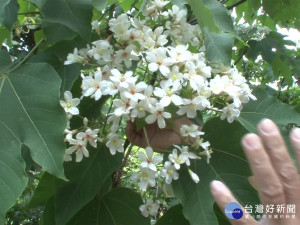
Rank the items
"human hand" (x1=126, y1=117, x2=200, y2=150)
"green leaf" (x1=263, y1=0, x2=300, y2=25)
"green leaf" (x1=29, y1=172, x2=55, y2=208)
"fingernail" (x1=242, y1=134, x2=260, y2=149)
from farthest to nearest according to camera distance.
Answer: "green leaf" (x1=263, y1=0, x2=300, y2=25)
"green leaf" (x1=29, y1=172, x2=55, y2=208)
"human hand" (x1=126, y1=117, x2=200, y2=150)
"fingernail" (x1=242, y1=134, x2=260, y2=149)

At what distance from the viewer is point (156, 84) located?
0.81 metres

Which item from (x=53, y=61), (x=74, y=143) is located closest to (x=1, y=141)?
(x=74, y=143)

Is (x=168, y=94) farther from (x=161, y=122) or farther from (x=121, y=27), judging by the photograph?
(x=121, y=27)

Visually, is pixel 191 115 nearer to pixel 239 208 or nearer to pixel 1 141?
pixel 239 208

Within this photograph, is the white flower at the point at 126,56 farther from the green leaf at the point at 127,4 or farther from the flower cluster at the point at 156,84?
the green leaf at the point at 127,4

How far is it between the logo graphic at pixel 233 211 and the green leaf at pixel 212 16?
303 mm

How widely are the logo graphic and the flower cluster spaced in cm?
17

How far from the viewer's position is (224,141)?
2.79ft

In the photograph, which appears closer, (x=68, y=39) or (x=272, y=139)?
(x=272, y=139)

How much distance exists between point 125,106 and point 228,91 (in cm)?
20

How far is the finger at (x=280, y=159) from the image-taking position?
0.51 metres

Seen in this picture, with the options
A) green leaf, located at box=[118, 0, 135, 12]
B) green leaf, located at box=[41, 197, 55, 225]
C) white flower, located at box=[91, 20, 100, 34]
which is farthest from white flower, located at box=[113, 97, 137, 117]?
green leaf, located at box=[118, 0, 135, 12]

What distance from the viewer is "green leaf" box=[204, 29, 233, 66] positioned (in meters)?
0.77

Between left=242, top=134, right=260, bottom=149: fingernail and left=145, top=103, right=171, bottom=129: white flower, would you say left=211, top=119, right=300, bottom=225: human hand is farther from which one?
left=145, top=103, right=171, bottom=129: white flower
